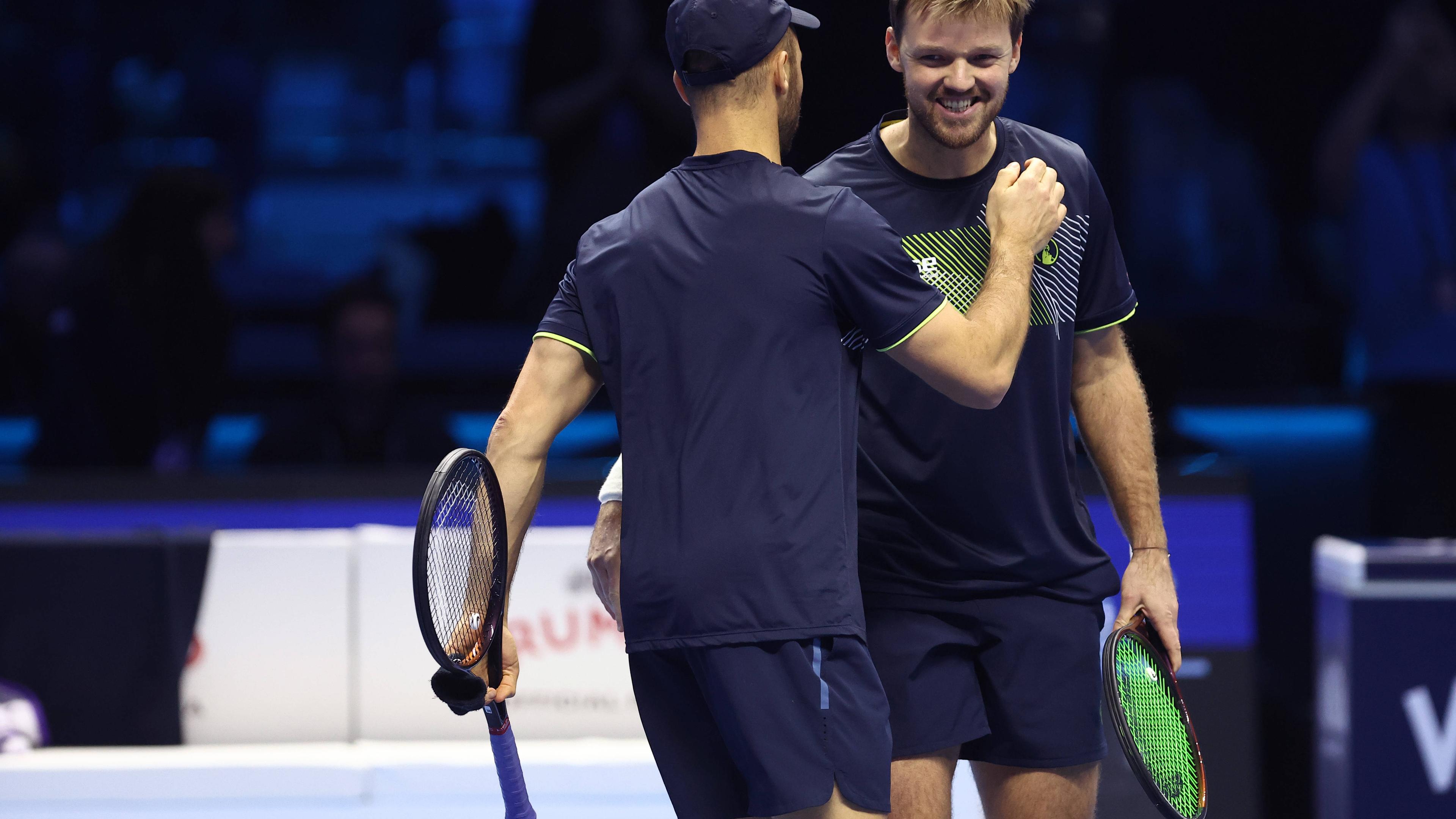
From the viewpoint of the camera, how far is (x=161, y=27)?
5891 mm

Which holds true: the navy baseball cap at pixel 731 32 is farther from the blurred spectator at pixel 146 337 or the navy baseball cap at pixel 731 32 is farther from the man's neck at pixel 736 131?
the blurred spectator at pixel 146 337

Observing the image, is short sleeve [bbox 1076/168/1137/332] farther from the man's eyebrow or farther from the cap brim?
the cap brim

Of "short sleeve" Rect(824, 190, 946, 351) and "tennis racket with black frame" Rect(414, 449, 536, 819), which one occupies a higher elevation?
"short sleeve" Rect(824, 190, 946, 351)

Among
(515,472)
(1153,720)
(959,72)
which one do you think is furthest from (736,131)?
(1153,720)

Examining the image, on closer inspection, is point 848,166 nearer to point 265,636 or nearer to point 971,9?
point 971,9

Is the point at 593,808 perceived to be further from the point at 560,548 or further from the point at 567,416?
the point at 567,416

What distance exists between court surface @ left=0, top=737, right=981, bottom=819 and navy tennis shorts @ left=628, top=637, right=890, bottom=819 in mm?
1629

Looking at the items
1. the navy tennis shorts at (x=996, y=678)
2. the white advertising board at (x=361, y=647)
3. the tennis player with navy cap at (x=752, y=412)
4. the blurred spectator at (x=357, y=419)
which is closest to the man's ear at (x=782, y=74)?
the tennis player with navy cap at (x=752, y=412)

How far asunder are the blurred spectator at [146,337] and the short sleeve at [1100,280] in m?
3.25

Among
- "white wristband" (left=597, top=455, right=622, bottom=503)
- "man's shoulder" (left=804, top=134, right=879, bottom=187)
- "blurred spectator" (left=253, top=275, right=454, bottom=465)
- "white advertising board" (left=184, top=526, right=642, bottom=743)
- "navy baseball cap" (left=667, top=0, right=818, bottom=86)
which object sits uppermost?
"navy baseball cap" (left=667, top=0, right=818, bottom=86)

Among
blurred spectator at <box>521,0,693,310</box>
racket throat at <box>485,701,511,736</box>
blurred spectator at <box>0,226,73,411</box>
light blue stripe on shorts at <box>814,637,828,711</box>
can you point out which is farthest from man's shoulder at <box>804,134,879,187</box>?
blurred spectator at <box>0,226,73,411</box>

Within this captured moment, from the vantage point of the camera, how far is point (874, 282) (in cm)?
190

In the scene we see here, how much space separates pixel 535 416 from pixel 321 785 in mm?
1863

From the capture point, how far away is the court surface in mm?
3543
